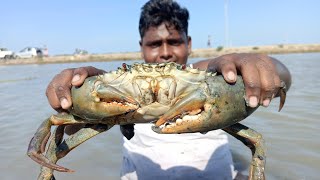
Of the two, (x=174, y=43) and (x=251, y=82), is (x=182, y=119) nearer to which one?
(x=251, y=82)

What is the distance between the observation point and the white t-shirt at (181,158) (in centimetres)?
378

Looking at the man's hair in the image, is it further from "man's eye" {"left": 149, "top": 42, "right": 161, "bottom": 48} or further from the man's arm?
the man's arm

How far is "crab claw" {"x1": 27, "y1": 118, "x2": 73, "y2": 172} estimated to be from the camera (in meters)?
2.50

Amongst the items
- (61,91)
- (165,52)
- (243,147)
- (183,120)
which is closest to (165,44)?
(165,52)

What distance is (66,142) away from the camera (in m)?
2.79

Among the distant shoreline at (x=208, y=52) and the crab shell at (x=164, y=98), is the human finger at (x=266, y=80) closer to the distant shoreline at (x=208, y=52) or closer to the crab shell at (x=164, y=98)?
the crab shell at (x=164, y=98)

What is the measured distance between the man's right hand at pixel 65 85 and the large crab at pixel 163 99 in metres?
0.04

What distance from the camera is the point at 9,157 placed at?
5.88 meters

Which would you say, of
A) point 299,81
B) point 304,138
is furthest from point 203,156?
point 299,81

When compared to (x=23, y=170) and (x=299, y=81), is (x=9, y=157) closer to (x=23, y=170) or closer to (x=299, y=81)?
(x=23, y=170)

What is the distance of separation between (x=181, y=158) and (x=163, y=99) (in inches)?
63.7

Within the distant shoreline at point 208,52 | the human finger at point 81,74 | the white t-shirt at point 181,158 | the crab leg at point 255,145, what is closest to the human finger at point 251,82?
the crab leg at point 255,145

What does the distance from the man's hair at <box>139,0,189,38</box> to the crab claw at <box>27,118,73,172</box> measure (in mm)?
2147

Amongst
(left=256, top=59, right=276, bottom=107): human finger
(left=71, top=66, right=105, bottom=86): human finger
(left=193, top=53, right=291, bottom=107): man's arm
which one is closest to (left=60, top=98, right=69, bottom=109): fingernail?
(left=71, top=66, right=105, bottom=86): human finger
